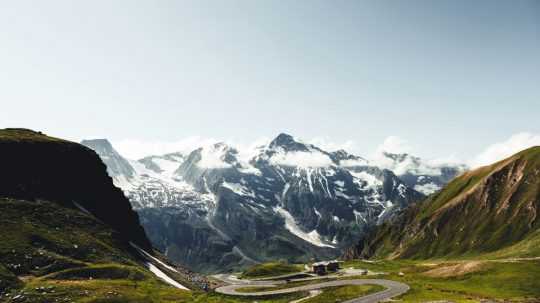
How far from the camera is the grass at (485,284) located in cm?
11300

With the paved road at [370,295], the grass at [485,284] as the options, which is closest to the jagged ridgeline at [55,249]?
the paved road at [370,295]

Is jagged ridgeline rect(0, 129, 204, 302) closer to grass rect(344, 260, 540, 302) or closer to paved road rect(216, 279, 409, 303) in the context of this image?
paved road rect(216, 279, 409, 303)

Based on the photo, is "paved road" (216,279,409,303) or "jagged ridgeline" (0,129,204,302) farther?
"jagged ridgeline" (0,129,204,302)

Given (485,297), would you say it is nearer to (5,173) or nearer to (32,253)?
(32,253)

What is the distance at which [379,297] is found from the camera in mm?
118875

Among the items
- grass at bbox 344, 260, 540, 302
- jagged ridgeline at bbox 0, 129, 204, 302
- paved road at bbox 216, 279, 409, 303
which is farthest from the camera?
jagged ridgeline at bbox 0, 129, 204, 302

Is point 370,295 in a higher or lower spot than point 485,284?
higher

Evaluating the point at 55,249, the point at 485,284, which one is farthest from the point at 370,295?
the point at 55,249

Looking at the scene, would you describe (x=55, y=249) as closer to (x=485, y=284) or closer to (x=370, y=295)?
(x=370, y=295)

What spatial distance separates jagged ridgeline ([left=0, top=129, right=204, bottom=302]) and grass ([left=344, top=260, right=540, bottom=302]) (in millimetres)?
72565

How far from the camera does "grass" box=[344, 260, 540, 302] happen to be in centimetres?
11300

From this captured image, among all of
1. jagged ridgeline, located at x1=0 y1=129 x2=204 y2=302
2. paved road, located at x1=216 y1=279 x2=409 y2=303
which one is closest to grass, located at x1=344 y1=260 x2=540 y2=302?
paved road, located at x1=216 y1=279 x2=409 y2=303

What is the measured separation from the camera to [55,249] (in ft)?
476

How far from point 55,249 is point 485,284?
134497mm
